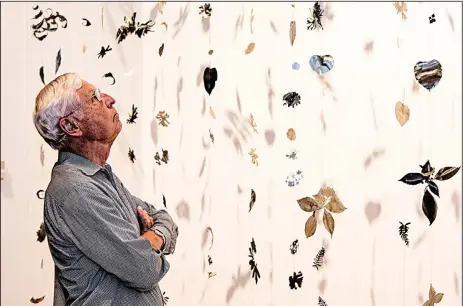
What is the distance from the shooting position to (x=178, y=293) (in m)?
3.01

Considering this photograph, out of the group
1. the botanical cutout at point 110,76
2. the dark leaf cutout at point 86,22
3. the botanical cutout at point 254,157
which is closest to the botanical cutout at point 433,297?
the botanical cutout at point 254,157

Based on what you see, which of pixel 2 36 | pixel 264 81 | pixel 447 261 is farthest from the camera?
pixel 264 81

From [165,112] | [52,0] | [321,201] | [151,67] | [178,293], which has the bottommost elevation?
[178,293]

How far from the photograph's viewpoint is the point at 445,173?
93.3 inches

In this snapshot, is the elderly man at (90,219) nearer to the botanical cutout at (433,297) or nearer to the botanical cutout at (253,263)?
the botanical cutout at (253,263)

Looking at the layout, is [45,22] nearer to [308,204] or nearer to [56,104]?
[56,104]

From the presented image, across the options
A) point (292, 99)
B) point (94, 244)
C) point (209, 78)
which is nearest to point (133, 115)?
point (209, 78)

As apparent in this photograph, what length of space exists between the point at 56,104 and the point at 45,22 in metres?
0.98

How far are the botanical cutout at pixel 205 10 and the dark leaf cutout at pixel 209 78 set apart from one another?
0.79ft

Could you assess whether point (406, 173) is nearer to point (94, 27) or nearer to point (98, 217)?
point (98, 217)

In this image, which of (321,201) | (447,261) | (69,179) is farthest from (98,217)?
(447,261)

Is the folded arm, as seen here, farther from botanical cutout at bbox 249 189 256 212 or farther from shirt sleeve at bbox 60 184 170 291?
botanical cutout at bbox 249 189 256 212

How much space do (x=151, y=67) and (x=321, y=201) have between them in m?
1.08

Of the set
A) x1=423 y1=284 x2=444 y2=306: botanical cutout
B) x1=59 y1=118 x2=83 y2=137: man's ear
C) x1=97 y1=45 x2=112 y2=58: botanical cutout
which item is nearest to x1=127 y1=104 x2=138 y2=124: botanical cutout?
x1=97 y1=45 x2=112 y2=58: botanical cutout
